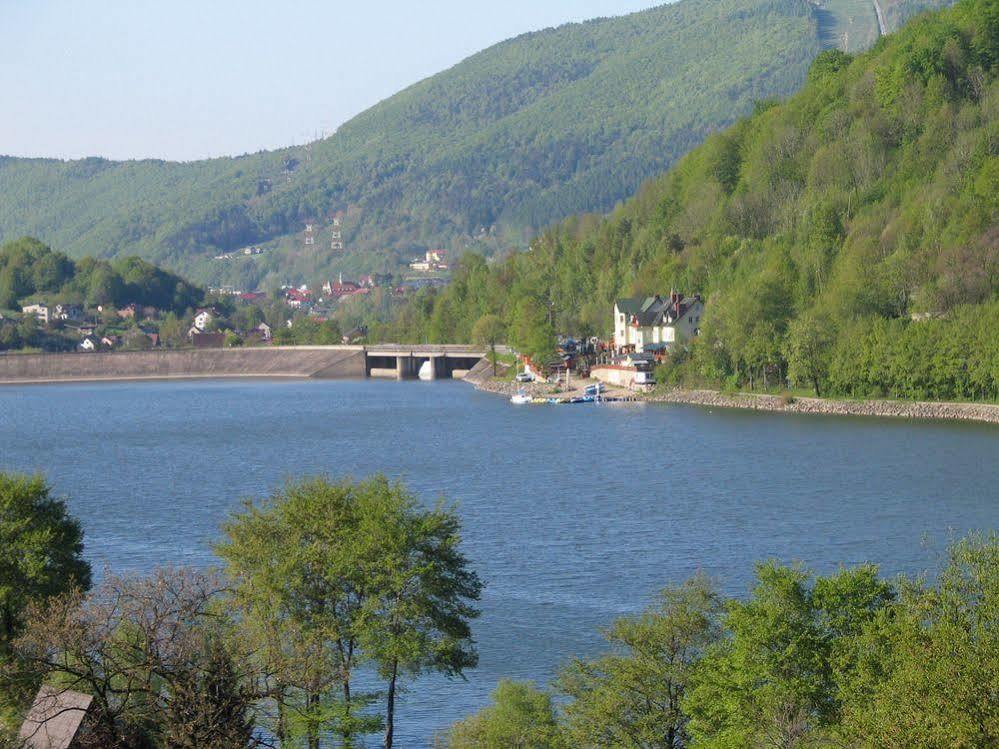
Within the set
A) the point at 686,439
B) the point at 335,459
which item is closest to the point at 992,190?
the point at 686,439

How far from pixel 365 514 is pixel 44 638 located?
4.47m

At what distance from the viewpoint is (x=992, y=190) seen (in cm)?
6234

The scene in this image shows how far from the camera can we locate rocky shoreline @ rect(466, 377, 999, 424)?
49500 millimetres

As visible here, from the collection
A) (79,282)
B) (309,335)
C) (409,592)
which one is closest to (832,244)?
(409,592)

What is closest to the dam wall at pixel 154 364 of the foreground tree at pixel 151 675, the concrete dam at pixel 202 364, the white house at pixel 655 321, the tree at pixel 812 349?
the concrete dam at pixel 202 364

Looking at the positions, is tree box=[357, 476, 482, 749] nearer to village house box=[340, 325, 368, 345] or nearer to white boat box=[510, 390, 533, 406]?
white boat box=[510, 390, 533, 406]

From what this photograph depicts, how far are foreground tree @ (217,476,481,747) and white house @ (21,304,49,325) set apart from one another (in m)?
115

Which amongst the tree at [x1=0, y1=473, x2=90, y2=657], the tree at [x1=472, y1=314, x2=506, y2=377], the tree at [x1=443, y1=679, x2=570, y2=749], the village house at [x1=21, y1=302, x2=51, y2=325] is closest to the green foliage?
the tree at [x1=472, y1=314, x2=506, y2=377]

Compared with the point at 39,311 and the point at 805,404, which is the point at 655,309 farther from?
the point at 39,311

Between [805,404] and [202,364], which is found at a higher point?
[202,364]

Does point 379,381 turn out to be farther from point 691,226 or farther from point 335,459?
point 335,459

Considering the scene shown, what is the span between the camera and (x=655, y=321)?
7412cm

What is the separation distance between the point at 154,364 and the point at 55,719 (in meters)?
91.3

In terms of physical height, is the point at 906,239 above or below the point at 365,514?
above
